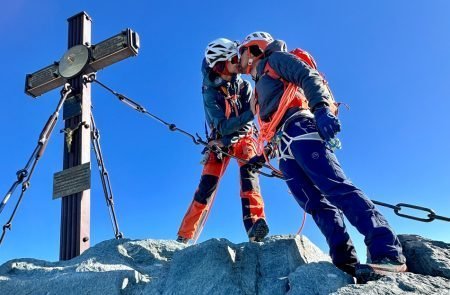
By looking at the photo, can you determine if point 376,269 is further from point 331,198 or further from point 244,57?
point 244,57

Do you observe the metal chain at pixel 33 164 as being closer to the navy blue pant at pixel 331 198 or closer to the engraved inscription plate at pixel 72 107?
the engraved inscription plate at pixel 72 107

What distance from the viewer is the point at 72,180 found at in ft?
25.0

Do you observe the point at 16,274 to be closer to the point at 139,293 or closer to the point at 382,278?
the point at 139,293

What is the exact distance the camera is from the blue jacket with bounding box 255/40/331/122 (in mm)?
4367

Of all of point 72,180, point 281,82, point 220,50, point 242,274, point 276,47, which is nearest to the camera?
point 242,274

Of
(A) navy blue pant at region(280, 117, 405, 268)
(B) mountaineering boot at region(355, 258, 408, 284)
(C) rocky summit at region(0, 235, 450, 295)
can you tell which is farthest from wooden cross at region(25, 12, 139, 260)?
(B) mountaineering boot at region(355, 258, 408, 284)

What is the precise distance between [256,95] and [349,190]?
178 centimetres

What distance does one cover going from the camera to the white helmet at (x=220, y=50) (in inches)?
278

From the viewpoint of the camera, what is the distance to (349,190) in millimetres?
4094

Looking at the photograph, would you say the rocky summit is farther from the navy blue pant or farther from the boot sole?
the boot sole

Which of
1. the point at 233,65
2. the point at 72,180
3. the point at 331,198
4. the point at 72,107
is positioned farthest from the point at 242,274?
the point at 72,107

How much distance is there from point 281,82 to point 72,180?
4.29 metres

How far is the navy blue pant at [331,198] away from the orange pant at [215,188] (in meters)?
1.74

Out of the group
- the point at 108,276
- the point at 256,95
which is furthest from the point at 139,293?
the point at 256,95
